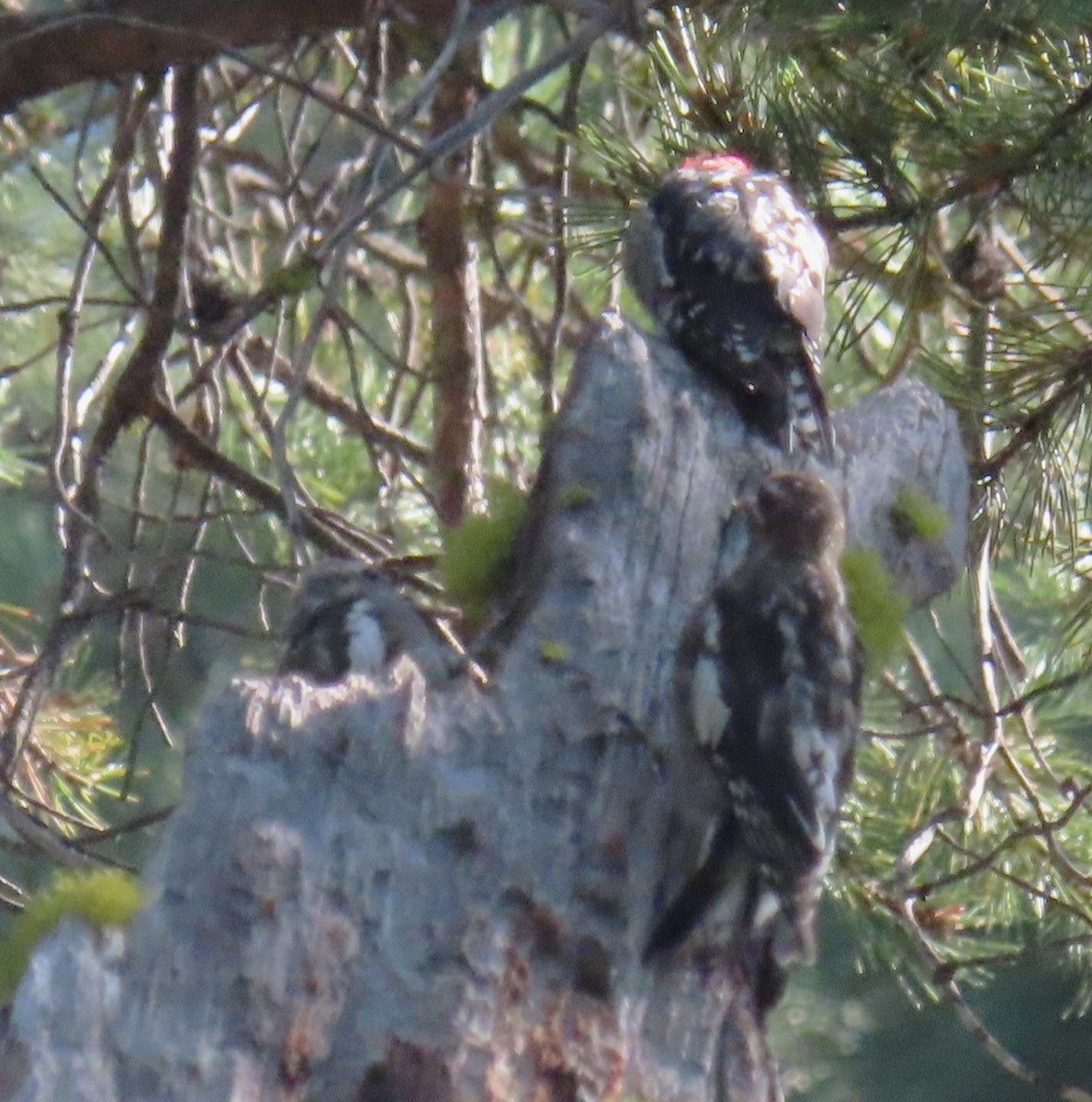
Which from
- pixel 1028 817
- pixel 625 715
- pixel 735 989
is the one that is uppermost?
pixel 1028 817

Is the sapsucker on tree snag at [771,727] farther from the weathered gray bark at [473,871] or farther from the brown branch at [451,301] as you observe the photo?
the brown branch at [451,301]

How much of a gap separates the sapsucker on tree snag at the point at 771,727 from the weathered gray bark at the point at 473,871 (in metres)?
0.04

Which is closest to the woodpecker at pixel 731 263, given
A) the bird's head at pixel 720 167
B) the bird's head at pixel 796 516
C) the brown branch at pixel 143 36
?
the bird's head at pixel 720 167

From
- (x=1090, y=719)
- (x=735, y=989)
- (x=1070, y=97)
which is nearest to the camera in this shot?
(x=735, y=989)

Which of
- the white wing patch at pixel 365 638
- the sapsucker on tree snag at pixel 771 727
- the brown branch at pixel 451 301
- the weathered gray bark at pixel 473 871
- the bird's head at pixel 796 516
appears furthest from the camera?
the brown branch at pixel 451 301

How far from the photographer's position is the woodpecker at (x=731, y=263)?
2.75 metres

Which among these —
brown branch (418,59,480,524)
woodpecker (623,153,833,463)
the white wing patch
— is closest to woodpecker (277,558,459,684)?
the white wing patch

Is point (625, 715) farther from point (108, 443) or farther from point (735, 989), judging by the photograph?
point (108, 443)

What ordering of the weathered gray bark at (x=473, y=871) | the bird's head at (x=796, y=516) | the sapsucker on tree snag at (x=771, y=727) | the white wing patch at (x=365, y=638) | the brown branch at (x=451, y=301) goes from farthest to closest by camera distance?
the brown branch at (x=451, y=301) < the white wing patch at (x=365, y=638) < the bird's head at (x=796, y=516) < the sapsucker on tree snag at (x=771, y=727) < the weathered gray bark at (x=473, y=871)

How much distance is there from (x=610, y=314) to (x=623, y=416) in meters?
0.16

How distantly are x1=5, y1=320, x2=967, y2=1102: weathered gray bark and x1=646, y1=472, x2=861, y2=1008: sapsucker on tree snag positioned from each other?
1.6 inches

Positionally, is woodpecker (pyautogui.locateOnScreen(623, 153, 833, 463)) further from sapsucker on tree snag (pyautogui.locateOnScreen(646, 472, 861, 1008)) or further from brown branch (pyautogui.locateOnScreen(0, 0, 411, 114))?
brown branch (pyautogui.locateOnScreen(0, 0, 411, 114))

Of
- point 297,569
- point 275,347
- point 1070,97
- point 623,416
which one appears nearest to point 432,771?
point 623,416

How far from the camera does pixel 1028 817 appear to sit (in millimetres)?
3379
